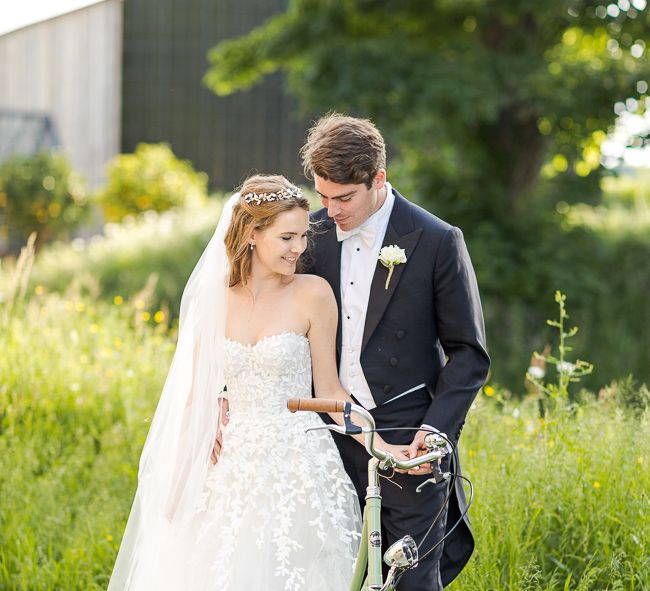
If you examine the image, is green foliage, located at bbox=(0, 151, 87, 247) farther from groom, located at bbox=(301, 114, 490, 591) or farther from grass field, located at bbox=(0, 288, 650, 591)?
groom, located at bbox=(301, 114, 490, 591)

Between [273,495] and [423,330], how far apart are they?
0.80m

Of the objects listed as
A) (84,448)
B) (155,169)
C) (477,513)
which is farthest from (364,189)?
(155,169)

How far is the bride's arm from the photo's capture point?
3.60m

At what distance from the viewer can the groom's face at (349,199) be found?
3.38 m

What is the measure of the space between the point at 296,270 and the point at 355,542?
3.32 ft

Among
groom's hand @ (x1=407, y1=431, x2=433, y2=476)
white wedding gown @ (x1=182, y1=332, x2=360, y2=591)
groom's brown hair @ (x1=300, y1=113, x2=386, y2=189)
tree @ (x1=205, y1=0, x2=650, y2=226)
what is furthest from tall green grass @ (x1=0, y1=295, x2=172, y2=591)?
tree @ (x1=205, y1=0, x2=650, y2=226)

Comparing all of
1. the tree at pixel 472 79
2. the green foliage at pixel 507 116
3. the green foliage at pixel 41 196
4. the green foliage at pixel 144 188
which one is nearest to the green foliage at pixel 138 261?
the tree at pixel 472 79

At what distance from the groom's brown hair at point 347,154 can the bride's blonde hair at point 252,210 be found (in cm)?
18

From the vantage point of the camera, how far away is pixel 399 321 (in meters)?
3.54

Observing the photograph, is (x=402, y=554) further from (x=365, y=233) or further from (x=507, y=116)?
(x=507, y=116)

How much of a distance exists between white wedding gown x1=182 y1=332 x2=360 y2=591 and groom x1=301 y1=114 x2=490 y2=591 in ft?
0.47

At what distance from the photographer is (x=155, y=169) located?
781 inches

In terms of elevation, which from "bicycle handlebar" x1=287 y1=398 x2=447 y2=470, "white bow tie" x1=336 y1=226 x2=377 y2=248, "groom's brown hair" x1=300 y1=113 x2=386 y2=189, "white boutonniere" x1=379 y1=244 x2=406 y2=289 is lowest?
"bicycle handlebar" x1=287 y1=398 x2=447 y2=470

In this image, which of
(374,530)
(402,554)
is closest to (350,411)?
(374,530)
